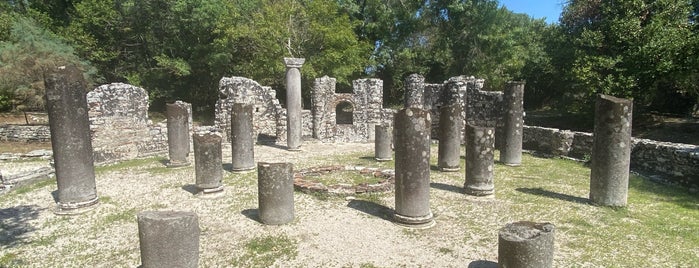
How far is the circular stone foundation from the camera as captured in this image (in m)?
10.7

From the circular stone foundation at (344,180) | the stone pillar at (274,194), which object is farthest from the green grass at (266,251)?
the circular stone foundation at (344,180)

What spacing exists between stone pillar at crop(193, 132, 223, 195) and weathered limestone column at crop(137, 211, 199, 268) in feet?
15.6

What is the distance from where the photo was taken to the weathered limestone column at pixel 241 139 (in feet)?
44.5

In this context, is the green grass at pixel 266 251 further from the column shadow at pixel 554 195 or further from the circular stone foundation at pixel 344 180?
the column shadow at pixel 554 195

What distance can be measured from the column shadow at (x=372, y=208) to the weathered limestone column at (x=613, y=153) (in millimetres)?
4706

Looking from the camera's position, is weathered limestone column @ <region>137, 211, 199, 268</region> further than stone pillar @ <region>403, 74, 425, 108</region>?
No

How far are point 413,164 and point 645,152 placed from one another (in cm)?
918

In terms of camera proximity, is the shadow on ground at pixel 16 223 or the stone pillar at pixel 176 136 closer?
the shadow on ground at pixel 16 223

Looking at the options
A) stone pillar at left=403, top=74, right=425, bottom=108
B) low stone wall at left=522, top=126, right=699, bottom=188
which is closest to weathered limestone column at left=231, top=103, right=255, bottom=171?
stone pillar at left=403, top=74, right=425, bottom=108

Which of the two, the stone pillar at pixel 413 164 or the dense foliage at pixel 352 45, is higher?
the dense foliage at pixel 352 45

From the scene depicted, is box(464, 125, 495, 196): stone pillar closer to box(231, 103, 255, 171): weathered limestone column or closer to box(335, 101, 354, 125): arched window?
box(231, 103, 255, 171): weathered limestone column

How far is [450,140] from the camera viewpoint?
13492mm

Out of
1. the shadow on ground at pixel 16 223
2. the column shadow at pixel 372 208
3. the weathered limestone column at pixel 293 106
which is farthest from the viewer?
the weathered limestone column at pixel 293 106

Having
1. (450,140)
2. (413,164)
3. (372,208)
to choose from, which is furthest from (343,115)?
(413,164)
